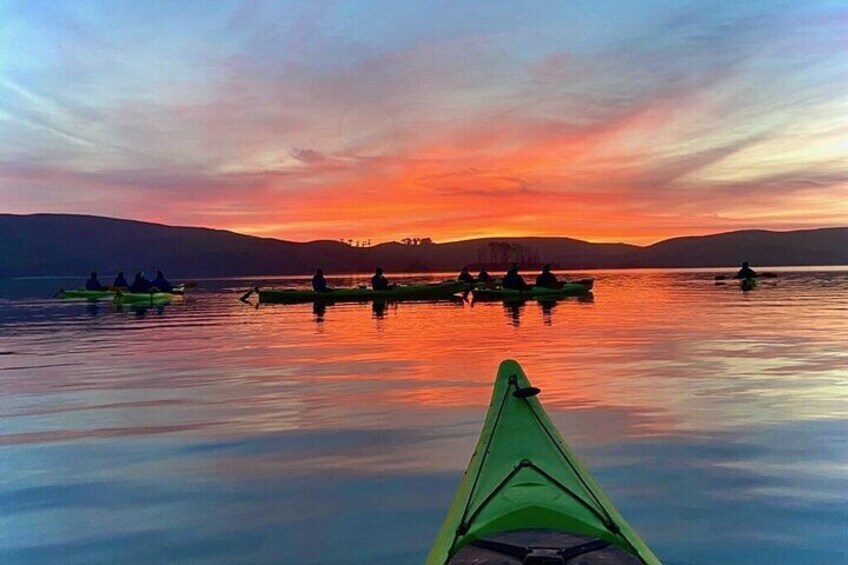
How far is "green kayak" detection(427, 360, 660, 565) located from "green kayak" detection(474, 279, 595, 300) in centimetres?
4118

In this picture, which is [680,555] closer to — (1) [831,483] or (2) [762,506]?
(2) [762,506]

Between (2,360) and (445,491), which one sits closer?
(445,491)

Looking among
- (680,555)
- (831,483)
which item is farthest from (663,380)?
(680,555)

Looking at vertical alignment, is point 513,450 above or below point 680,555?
above

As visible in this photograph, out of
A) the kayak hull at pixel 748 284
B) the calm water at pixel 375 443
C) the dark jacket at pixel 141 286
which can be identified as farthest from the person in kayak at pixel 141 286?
the kayak hull at pixel 748 284

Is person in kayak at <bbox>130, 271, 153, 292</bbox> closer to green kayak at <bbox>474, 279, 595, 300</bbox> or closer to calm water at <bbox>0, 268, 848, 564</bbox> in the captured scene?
green kayak at <bbox>474, 279, 595, 300</bbox>

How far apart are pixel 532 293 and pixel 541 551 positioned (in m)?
44.3

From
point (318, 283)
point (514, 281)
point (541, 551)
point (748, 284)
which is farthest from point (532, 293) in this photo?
point (541, 551)

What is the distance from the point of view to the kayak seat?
4.92 m

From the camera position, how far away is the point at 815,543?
6.63 metres

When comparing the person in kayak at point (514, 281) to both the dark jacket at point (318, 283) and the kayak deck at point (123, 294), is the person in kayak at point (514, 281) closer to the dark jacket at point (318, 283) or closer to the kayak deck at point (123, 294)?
the dark jacket at point (318, 283)

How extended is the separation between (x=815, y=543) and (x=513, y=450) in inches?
116

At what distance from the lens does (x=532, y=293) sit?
4881cm

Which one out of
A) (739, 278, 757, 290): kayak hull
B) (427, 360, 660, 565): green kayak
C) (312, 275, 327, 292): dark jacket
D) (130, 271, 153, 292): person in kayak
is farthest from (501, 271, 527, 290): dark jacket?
(427, 360, 660, 565): green kayak
